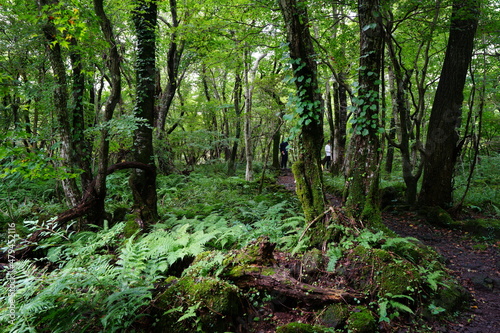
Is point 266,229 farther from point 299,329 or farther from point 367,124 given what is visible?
point 367,124

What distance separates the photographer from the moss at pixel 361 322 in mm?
2971

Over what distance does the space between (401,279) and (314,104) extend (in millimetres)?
3169

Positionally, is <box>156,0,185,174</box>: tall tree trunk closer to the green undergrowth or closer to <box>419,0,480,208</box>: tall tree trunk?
the green undergrowth

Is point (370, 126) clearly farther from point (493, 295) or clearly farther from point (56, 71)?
point (56, 71)

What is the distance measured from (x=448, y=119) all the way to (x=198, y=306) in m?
8.02

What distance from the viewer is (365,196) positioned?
15.9 ft

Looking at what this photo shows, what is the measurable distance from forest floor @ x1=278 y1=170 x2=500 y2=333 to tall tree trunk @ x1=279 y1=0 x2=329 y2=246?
208 cm

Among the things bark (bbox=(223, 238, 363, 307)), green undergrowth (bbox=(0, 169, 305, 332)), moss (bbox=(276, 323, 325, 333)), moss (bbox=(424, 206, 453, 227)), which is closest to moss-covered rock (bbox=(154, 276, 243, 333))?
green undergrowth (bbox=(0, 169, 305, 332))

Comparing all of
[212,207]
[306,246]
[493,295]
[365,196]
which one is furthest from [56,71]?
[493,295]

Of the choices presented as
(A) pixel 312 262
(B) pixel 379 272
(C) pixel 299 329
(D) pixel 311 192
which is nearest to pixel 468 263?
(B) pixel 379 272

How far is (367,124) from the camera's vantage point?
4738 millimetres

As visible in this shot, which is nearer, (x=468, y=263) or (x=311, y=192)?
(x=468, y=263)

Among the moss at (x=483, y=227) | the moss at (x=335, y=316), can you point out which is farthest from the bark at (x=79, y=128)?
the moss at (x=483, y=227)

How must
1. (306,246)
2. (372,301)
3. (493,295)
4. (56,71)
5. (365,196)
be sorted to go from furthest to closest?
(56,71) < (365,196) < (306,246) < (493,295) < (372,301)
